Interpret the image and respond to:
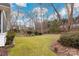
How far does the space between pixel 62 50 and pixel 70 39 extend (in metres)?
0.25

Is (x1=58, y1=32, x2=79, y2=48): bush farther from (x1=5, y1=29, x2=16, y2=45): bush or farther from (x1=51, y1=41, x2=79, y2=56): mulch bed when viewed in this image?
(x1=5, y1=29, x2=16, y2=45): bush

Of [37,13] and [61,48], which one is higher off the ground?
[37,13]

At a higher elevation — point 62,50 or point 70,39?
point 70,39

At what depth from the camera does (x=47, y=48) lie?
19.3 feet

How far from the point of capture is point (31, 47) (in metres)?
5.86

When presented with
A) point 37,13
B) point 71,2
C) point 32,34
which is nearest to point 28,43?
point 32,34

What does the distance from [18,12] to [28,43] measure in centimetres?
57

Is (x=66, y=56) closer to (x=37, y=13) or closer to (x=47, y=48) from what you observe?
(x=47, y=48)

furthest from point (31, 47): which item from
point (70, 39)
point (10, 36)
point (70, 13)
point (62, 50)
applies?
point (70, 13)

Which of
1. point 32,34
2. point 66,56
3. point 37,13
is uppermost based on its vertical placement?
point 37,13

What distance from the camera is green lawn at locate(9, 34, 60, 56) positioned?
19.2 feet

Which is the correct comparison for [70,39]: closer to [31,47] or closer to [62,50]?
[62,50]

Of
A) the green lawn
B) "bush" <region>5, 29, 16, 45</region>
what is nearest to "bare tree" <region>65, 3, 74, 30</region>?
the green lawn

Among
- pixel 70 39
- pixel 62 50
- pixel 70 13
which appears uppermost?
pixel 70 13
